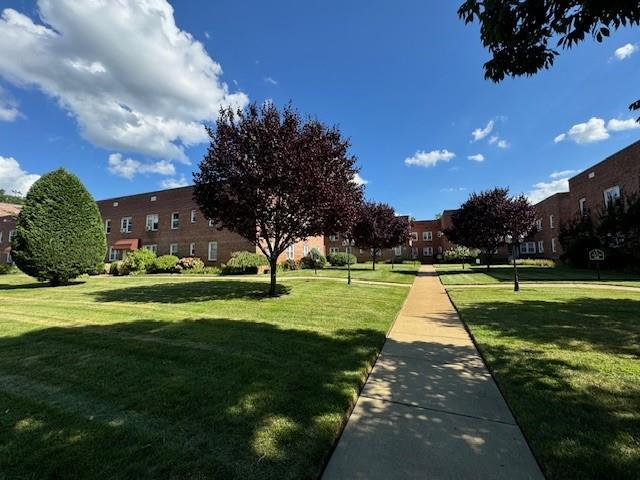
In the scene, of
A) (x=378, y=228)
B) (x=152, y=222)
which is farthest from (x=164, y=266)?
(x=378, y=228)

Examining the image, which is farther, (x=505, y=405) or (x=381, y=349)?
(x=381, y=349)

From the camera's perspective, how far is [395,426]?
3.02m

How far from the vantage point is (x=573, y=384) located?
3744 mm

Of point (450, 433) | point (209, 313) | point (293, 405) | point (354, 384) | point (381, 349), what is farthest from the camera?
point (209, 313)

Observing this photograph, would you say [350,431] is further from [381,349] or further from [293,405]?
[381,349]

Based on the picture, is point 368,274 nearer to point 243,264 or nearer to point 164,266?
point 243,264

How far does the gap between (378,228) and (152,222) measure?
856 inches

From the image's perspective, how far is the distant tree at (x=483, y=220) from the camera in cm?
2205

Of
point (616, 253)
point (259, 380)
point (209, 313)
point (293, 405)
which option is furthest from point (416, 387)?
point (616, 253)

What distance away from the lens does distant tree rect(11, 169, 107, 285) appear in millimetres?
13898

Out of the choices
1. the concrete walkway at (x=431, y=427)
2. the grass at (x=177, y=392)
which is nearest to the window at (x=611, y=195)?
the grass at (x=177, y=392)

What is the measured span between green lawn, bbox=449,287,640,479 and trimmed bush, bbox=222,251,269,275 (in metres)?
17.2

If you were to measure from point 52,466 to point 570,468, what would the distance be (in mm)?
3733

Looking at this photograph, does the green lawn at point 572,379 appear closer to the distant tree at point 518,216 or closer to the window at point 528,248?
the distant tree at point 518,216
